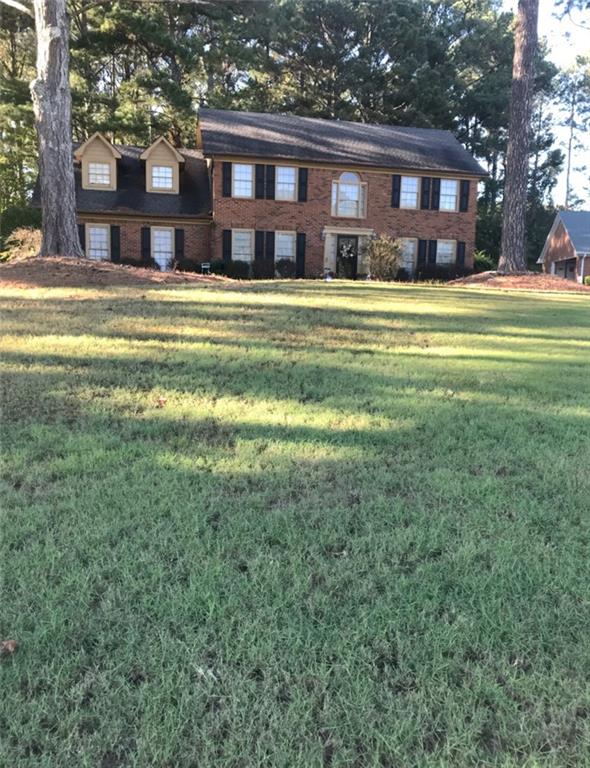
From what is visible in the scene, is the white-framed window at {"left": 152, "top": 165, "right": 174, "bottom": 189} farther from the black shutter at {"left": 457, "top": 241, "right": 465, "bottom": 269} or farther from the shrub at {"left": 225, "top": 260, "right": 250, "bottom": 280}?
the black shutter at {"left": 457, "top": 241, "right": 465, "bottom": 269}

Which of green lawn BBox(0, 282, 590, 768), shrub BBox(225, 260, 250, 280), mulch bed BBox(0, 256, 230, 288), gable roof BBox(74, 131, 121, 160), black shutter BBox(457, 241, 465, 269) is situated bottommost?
green lawn BBox(0, 282, 590, 768)

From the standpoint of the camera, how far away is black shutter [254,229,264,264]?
23938mm

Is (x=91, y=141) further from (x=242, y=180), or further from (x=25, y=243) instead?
(x=25, y=243)

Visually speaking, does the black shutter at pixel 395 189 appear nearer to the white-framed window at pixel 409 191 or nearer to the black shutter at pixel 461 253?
the white-framed window at pixel 409 191

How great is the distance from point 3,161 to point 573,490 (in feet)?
101

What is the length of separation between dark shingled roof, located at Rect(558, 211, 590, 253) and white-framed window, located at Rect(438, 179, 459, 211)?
15.0 m

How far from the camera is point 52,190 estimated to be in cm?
1319

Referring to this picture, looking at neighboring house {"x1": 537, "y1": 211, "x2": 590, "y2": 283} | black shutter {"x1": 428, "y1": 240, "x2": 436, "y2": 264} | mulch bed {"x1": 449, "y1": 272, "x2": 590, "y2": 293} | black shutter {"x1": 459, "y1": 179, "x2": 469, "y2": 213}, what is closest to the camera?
mulch bed {"x1": 449, "y1": 272, "x2": 590, "y2": 293}

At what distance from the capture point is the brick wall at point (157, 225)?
23281 mm

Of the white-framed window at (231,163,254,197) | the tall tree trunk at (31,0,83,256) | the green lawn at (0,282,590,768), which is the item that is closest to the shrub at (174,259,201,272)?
the white-framed window at (231,163,254,197)

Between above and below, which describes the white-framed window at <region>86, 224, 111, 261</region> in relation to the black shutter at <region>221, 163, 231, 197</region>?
below

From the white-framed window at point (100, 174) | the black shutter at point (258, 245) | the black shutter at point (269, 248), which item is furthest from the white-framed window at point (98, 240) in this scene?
the black shutter at point (269, 248)

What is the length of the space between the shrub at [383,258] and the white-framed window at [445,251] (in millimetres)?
6414

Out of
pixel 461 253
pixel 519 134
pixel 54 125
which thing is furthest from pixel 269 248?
pixel 54 125
